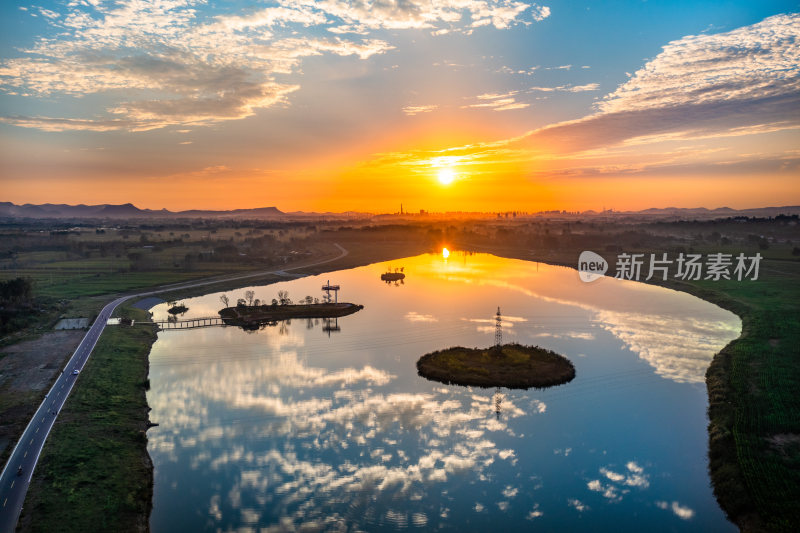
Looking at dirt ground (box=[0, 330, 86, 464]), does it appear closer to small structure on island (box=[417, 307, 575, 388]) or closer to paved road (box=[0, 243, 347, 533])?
paved road (box=[0, 243, 347, 533])

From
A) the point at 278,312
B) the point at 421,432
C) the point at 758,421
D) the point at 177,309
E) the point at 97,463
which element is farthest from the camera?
the point at 177,309

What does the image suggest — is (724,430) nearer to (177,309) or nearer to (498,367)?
(498,367)

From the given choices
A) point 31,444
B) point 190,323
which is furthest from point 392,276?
point 31,444

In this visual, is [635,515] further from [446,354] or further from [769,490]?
[446,354]

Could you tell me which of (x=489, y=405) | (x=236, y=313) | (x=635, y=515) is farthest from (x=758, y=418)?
(x=236, y=313)

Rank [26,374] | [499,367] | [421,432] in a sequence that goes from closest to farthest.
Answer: [421,432] < [26,374] < [499,367]

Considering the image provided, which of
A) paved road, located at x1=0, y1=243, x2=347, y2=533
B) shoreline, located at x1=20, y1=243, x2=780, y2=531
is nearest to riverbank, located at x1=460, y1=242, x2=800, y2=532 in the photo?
shoreline, located at x1=20, y1=243, x2=780, y2=531

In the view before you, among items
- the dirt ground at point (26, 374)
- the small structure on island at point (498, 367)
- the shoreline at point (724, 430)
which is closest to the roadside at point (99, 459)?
the shoreline at point (724, 430)

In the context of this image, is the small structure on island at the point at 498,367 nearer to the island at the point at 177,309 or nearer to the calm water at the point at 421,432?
the calm water at the point at 421,432
